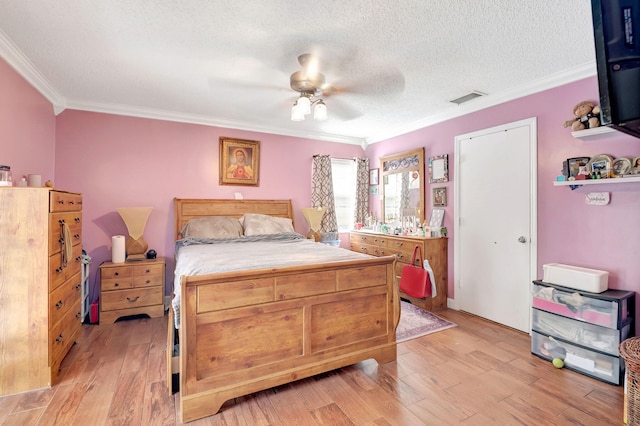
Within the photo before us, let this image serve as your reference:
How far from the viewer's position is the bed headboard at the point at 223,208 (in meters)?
3.83

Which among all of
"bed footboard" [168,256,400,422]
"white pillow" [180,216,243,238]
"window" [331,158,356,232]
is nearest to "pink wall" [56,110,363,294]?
"white pillow" [180,216,243,238]

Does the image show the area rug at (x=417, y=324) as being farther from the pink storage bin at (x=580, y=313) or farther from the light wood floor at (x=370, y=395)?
the pink storage bin at (x=580, y=313)

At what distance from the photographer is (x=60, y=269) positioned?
226 cm

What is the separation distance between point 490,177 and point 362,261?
6.52 feet

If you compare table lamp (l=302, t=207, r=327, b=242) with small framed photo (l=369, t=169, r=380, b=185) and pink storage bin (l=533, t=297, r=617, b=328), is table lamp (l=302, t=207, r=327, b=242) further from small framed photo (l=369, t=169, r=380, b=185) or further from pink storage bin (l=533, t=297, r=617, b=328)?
pink storage bin (l=533, t=297, r=617, b=328)

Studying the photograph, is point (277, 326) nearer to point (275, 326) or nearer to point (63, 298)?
point (275, 326)

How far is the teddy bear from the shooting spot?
240cm

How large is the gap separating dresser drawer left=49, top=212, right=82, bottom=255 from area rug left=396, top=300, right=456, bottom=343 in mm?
2863

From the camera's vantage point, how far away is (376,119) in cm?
404

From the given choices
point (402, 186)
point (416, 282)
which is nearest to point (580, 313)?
point (416, 282)

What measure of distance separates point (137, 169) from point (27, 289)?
6.63ft

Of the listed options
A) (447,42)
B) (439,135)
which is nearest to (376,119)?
(439,135)

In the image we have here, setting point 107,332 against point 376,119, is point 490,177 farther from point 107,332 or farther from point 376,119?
point 107,332

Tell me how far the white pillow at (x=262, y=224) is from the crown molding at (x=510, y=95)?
219 centimetres
